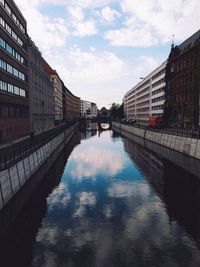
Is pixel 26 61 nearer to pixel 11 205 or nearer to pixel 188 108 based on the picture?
pixel 188 108

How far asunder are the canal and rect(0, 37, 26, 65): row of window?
27477 mm

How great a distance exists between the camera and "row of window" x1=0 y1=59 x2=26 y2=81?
56066 millimetres

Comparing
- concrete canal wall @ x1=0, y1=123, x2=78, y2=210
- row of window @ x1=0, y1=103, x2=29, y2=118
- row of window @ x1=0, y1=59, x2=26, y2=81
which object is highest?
row of window @ x1=0, y1=59, x2=26, y2=81

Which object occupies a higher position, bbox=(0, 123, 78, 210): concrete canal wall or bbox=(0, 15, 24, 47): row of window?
bbox=(0, 15, 24, 47): row of window

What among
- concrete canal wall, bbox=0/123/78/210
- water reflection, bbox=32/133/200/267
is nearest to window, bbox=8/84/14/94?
concrete canal wall, bbox=0/123/78/210

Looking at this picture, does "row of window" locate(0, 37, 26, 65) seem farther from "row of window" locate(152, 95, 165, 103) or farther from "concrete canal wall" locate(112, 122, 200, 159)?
"row of window" locate(152, 95, 165, 103)

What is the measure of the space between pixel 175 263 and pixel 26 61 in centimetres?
7125

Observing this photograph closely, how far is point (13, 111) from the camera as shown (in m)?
64.4

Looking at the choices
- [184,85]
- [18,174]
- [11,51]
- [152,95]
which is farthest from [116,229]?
[152,95]

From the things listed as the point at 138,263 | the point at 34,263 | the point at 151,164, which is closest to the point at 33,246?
the point at 34,263

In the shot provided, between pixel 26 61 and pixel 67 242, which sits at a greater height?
pixel 26 61

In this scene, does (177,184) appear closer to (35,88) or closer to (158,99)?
(35,88)

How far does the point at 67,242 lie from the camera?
2252 cm

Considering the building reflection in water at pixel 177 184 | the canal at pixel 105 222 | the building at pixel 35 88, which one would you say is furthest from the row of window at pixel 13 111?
the building reflection in water at pixel 177 184
